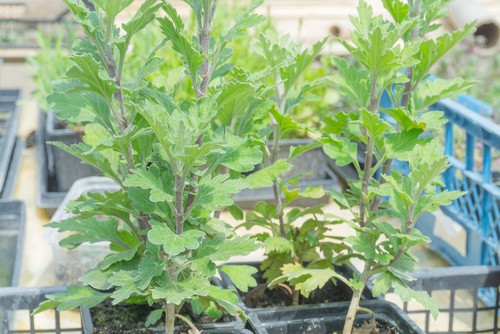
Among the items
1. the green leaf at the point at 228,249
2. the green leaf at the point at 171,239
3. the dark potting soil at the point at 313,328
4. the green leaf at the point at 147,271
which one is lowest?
the dark potting soil at the point at 313,328

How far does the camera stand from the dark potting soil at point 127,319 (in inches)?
55.4

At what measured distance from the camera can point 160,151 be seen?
126 centimetres

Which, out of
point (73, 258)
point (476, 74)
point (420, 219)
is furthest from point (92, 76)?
point (476, 74)

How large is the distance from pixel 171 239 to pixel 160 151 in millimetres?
151

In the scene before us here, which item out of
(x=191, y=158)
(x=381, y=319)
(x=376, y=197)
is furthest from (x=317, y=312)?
(x=191, y=158)

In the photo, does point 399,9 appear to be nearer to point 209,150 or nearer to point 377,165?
point 377,165

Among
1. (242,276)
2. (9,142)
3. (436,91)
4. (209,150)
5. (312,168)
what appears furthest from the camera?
Result: (312,168)

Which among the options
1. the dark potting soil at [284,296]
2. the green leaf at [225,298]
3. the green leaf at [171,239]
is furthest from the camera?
the dark potting soil at [284,296]

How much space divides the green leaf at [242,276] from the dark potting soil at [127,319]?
0.11 metres

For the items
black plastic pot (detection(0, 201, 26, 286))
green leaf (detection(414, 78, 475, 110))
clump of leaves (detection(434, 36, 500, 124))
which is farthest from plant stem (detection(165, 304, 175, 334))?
clump of leaves (detection(434, 36, 500, 124))

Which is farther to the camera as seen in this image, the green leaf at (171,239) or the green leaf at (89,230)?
the green leaf at (89,230)

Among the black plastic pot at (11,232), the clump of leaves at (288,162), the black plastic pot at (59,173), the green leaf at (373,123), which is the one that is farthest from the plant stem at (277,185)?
the black plastic pot at (59,173)

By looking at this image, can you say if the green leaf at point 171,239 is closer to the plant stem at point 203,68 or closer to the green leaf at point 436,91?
the plant stem at point 203,68

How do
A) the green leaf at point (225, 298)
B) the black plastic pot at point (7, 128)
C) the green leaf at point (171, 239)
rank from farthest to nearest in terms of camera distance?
the black plastic pot at point (7, 128) < the green leaf at point (225, 298) < the green leaf at point (171, 239)
